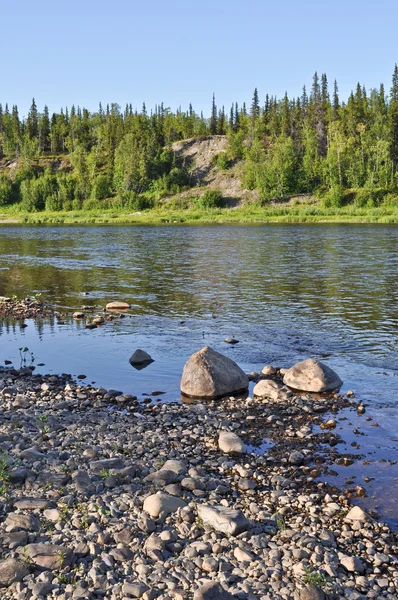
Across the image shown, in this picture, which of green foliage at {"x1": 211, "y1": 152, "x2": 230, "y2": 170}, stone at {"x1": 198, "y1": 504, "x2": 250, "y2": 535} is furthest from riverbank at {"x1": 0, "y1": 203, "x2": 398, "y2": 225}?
stone at {"x1": 198, "y1": 504, "x2": 250, "y2": 535}

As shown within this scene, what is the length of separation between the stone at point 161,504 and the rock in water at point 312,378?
7.23m

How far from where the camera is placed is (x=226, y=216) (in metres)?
124

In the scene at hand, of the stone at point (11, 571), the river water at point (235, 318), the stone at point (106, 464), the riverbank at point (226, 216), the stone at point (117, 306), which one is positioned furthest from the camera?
the riverbank at point (226, 216)

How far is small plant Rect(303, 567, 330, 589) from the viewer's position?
24.3ft

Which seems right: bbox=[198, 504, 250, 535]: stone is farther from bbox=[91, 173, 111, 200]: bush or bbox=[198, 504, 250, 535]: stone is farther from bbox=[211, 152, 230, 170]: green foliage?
bbox=[211, 152, 230, 170]: green foliage

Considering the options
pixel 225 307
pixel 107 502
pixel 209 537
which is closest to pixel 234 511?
pixel 209 537

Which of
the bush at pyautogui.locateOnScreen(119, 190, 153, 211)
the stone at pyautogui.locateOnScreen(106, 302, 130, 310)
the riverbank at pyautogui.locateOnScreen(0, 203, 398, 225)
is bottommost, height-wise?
the stone at pyautogui.locateOnScreen(106, 302, 130, 310)

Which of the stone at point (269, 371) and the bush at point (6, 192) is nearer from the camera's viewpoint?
the stone at point (269, 371)

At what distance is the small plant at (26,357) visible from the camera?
1891 cm

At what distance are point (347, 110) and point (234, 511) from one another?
16834 cm

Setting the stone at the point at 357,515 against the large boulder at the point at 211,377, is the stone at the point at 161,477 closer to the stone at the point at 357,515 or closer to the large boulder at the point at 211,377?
the stone at the point at 357,515

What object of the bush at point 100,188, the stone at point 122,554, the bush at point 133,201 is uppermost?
the bush at point 100,188

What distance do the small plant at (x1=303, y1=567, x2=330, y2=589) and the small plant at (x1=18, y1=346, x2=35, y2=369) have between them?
13.2m

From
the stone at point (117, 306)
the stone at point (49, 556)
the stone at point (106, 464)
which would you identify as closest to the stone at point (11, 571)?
the stone at point (49, 556)
